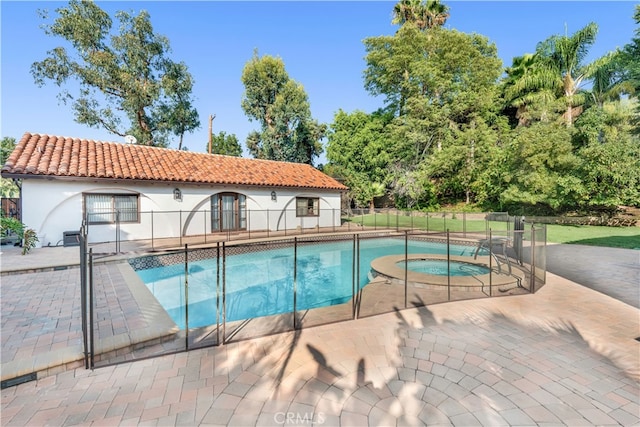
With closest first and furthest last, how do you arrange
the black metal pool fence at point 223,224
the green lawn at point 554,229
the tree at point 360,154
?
the black metal pool fence at point 223,224 → the green lawn at point 554,229 → the tree at point 360,154

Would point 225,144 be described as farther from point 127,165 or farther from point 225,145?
point 127,165

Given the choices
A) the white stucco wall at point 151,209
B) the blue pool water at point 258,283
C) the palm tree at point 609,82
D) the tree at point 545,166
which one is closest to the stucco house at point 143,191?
the white stucco wall at point 151,209

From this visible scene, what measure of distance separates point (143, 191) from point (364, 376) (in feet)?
41.6

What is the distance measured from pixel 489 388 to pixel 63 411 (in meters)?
3.83

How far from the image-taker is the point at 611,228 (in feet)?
53.3

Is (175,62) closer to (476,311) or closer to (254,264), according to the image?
(254,264)


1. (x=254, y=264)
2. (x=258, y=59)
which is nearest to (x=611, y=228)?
(x=254, y=264)

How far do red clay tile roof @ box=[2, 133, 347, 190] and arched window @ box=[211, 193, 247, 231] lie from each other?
1.00 meters

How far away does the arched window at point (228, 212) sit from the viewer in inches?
572

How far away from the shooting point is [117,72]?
62.8 feet

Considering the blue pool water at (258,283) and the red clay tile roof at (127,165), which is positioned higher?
the red clay tile roof at (127,165)

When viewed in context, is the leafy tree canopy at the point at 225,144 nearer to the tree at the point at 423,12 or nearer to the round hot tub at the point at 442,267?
the tree at the point at 423,12

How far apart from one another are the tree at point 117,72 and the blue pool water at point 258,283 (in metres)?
16.2

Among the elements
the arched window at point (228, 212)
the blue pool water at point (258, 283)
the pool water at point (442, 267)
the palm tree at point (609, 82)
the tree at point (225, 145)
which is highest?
the palm tree at point (609, 82)
